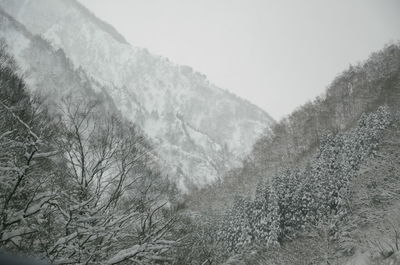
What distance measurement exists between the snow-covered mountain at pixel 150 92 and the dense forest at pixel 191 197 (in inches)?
2325

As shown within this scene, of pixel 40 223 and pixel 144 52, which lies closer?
pixel 40 223

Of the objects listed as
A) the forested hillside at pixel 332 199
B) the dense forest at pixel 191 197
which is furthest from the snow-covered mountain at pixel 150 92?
the dense forest at pixel 191 197

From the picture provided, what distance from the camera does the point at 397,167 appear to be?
20312 millimetres

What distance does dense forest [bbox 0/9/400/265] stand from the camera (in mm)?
A: 5953

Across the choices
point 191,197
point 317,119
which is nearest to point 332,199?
point 317,119

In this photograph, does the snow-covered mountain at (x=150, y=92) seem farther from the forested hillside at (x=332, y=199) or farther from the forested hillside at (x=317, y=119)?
the forested hillside at (x=332, y=199)

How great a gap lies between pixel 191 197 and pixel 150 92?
4304 inches

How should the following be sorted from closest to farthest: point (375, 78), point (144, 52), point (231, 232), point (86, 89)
Answer: point (231, 232) → point (375, 78) → point (86, 89) → point (144, 52)

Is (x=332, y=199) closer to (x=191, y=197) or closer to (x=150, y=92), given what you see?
(x=191, y=197)

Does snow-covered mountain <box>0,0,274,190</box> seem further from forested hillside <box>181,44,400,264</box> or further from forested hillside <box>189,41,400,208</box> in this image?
forested hillside <box>181,44,400,264</box>

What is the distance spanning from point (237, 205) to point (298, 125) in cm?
4261

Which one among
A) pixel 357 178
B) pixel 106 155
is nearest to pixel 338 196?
pixel 357 178

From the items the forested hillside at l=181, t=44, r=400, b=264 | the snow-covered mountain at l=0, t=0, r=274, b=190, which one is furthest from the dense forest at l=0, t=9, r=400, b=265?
the snow-covered mountain at l=0, t=0, r=274, b=190

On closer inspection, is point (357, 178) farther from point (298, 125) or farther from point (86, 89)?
point (86, 89)
